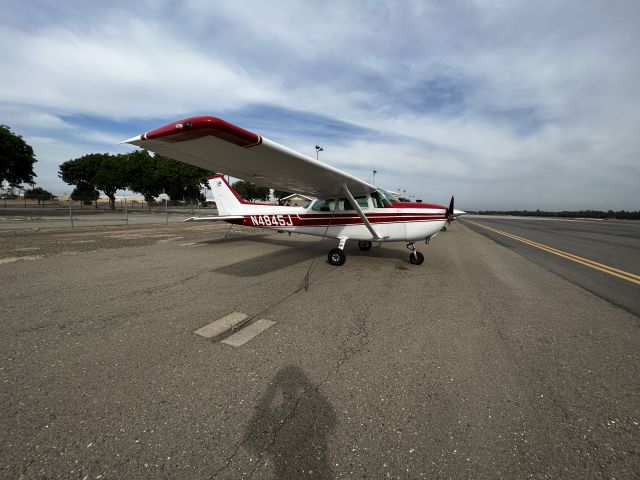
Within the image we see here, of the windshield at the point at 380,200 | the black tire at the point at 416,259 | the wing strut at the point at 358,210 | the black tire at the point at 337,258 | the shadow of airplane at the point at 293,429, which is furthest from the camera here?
the windshield at the point at 380,200

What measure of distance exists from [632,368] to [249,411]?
4000mm

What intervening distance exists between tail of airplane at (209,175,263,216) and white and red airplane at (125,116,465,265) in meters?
0.04

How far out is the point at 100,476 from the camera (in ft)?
4.95

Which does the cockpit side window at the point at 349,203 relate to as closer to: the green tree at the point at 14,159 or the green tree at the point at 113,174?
the green tree at the point at 14,159

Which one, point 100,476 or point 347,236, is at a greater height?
point 347,236

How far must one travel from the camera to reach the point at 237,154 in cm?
448

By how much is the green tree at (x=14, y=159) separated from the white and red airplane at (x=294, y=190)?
37.0m

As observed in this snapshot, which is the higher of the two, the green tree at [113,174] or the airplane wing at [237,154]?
the green tree at [113,174]

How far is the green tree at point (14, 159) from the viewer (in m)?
29.2

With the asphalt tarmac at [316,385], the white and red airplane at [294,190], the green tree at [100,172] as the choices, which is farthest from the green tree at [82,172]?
the asphalt tarmac at [316,385]

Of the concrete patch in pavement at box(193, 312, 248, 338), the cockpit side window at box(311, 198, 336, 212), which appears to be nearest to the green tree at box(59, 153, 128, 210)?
the cockpit side window at box(311, 198, 336, 212)

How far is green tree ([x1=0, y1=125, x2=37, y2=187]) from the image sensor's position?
2919cm

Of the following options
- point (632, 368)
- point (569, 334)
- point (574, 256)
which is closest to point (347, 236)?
point (569, 334)

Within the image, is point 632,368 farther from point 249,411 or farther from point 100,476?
point 100,476
